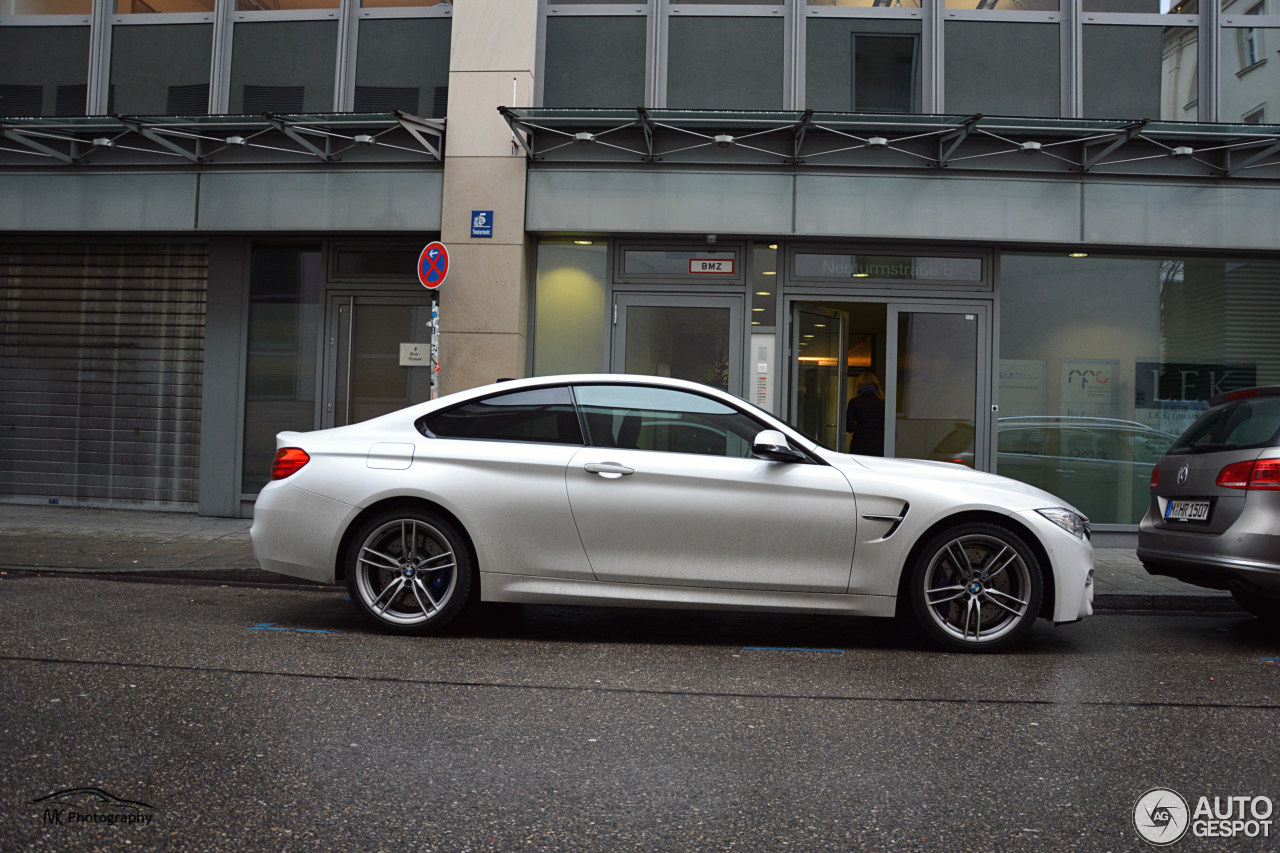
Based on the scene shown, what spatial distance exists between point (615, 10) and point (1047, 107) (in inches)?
198

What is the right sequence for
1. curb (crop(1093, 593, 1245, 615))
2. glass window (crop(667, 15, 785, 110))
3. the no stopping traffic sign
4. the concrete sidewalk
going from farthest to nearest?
glass window (crop(667, 15, 785, 110)) → the no stopping traffic sign → the concrete sidewalk → curb (crop(1093, 593, 1245, 615))

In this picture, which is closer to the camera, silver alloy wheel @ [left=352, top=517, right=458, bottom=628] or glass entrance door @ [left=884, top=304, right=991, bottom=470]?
silver alloy wheel @ [left=352, top=517, right=458, bottom=628]

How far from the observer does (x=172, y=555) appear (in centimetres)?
863

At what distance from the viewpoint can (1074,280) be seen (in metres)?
11.3

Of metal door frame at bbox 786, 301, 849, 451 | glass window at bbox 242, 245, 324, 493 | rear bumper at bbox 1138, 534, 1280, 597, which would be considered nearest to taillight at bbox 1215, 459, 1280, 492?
rear bumper at bbox 1138, 534, 1280, 597

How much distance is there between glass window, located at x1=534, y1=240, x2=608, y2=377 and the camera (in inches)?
450

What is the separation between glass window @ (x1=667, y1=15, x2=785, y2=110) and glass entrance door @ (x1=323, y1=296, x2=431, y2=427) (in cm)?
403

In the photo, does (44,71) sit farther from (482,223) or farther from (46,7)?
(482,223)

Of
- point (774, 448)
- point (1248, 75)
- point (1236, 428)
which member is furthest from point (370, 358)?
point (1248, 75)

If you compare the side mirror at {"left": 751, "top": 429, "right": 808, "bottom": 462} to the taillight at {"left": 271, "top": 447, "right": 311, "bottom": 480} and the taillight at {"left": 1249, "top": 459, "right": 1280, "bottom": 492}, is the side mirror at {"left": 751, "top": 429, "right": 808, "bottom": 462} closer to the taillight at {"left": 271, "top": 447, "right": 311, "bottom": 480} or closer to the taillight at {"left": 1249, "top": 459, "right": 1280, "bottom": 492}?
the taillight at {"left": 271, "top": 447, "right": 311, "bottom": 480}

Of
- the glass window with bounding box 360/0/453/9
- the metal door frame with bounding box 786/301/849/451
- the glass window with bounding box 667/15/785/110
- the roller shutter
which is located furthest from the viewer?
the roller shutter

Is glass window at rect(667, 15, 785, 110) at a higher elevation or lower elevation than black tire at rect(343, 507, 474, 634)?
higher

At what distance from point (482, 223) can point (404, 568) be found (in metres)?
6.28

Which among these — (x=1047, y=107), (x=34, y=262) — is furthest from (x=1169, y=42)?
(x=34, y=262)
